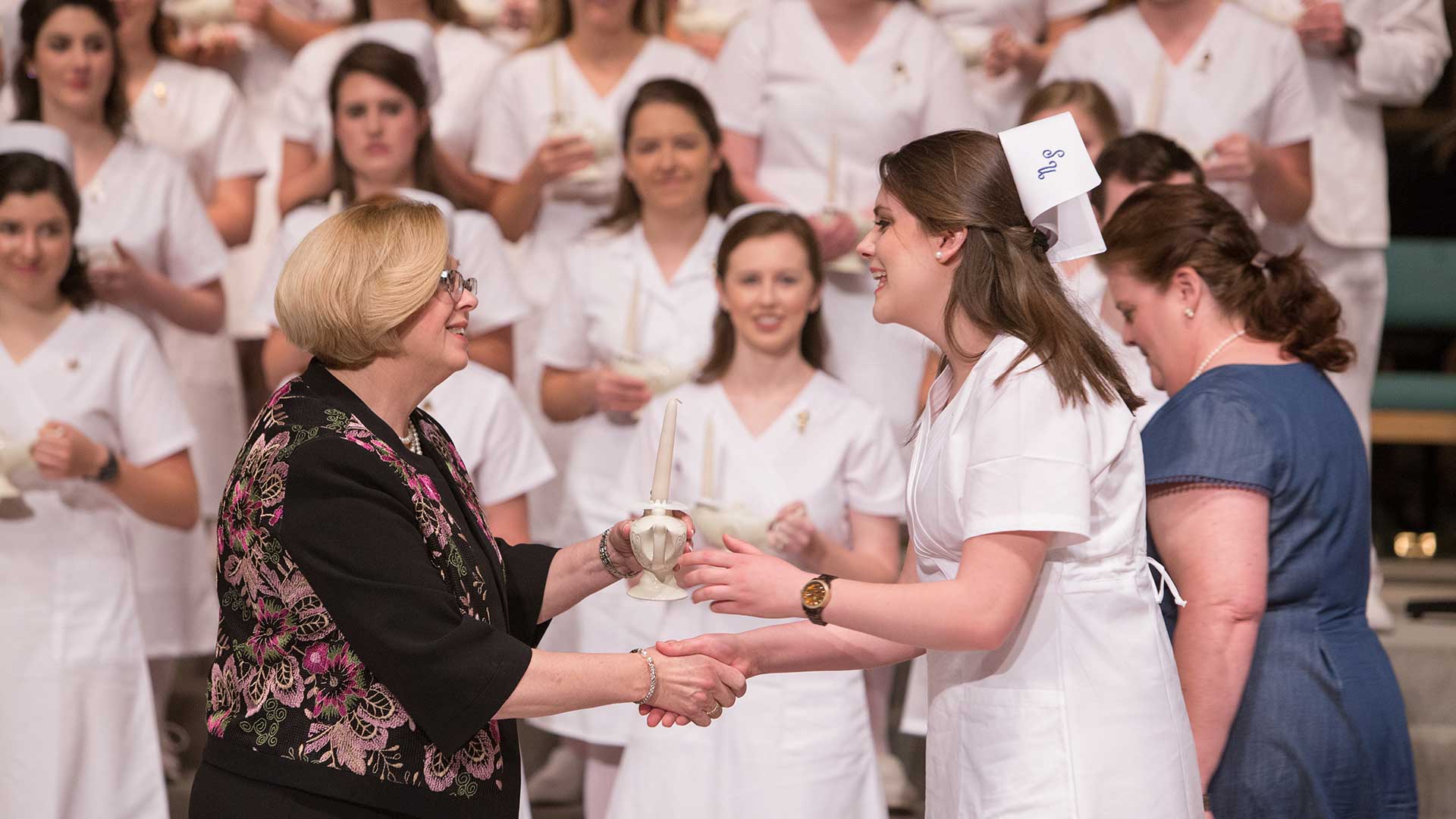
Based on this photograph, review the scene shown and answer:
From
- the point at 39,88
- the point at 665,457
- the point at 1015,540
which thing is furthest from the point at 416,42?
the point at 1015,540

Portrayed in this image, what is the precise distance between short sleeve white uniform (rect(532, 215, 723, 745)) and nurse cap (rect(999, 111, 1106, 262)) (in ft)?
5.74

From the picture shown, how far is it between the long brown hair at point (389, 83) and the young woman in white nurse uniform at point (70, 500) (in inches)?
27.5

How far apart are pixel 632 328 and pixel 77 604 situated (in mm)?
1425

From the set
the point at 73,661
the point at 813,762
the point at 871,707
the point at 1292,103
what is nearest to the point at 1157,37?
the point at 1292,103

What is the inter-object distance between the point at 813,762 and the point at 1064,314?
4.43 feet

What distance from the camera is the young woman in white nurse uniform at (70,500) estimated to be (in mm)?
3250

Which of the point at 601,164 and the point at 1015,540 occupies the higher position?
the point at 601,164

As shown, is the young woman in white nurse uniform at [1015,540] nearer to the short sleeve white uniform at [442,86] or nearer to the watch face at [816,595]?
the watch face at [816,595]

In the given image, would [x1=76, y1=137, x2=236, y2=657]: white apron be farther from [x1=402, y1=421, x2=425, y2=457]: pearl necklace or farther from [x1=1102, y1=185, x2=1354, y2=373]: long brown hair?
[x1=1102, y1=185, x2=1354, y2=373]: long brown hair

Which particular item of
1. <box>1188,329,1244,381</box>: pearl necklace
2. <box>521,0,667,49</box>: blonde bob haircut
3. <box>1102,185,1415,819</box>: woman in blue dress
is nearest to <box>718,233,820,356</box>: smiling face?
<box>1102,185,1415,819</box>: woman in blue dress

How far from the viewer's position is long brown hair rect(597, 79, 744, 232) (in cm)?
397

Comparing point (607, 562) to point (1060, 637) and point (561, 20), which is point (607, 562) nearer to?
point (1060, 637)

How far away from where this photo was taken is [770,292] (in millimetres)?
3455

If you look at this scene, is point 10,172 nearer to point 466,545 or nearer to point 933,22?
point 466,545
